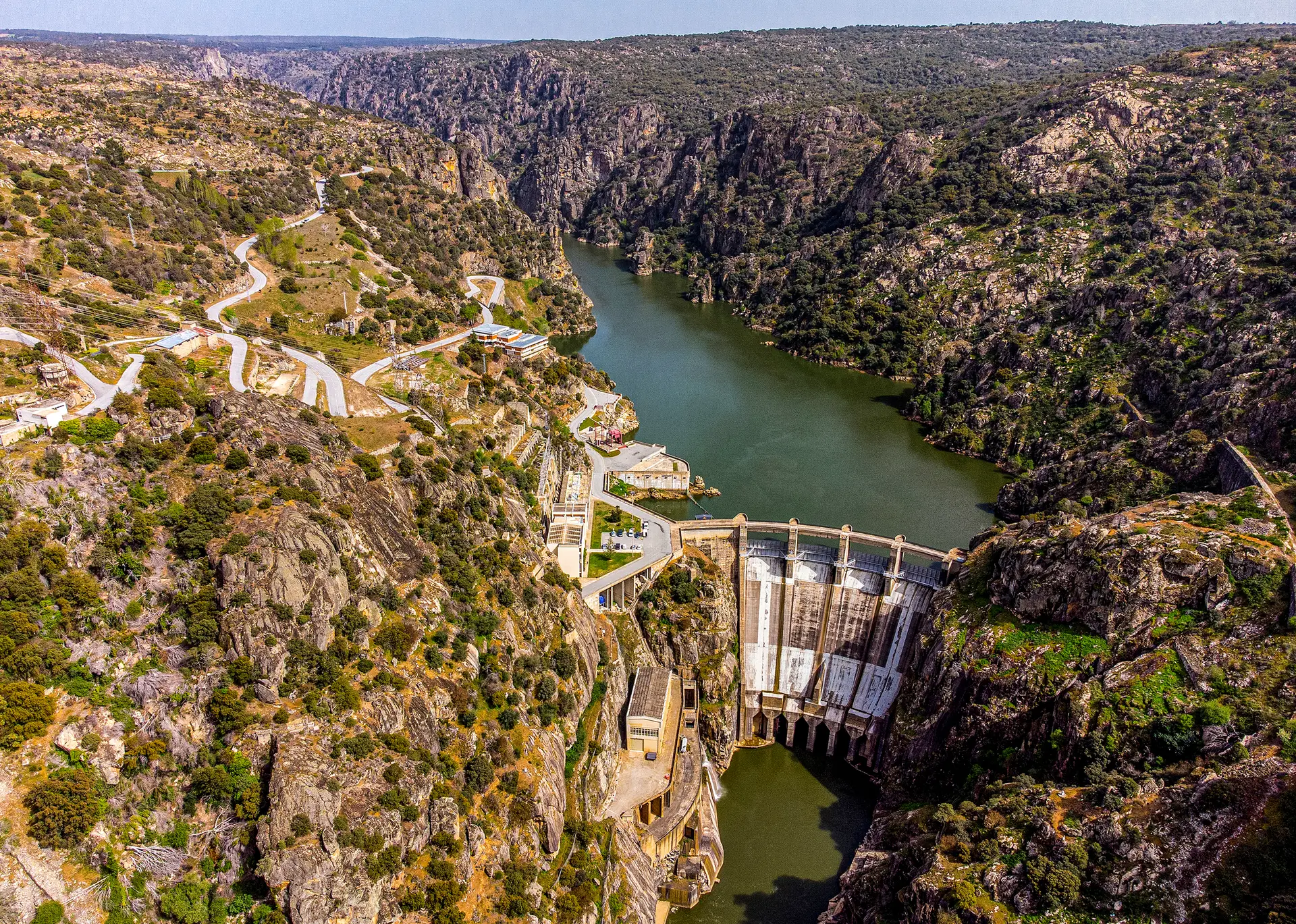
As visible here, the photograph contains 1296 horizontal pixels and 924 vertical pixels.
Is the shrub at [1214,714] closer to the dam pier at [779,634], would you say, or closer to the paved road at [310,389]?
the dam pier at [779,634]

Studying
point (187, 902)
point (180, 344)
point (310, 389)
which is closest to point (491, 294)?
point (310, 389)

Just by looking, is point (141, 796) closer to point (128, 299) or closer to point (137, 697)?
point (137, 697)

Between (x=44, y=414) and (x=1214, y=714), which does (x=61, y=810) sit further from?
(x=1214, y=714)

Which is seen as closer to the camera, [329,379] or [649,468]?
[329,379]

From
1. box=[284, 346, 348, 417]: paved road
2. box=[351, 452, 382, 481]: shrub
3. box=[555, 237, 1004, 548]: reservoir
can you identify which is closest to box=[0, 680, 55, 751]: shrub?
box=[351, 452, 382, 481]: shrub

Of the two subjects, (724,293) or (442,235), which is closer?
(442,235)

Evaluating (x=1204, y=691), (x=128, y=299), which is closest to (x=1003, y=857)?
(x=1204, y=691)
